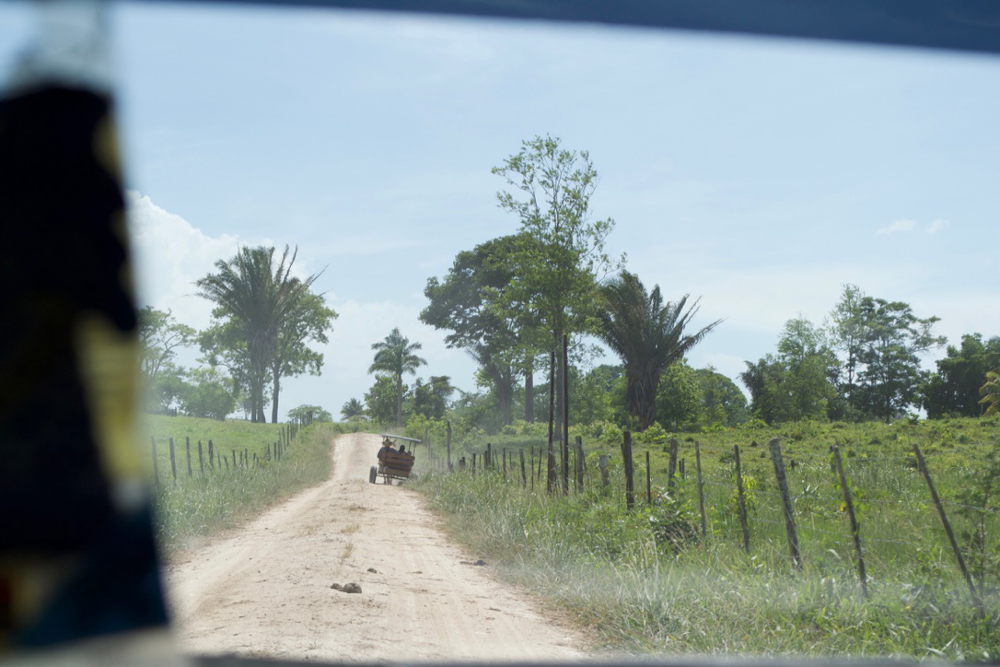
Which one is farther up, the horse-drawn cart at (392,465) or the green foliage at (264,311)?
the green foliage at (264,311)

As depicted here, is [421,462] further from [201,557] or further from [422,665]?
[422,665]

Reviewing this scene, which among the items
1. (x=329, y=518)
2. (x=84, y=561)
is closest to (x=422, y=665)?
(x=84, y=561)

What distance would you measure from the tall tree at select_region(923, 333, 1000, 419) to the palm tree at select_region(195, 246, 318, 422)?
3285 centimetres

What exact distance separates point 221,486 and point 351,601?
12094 millimetres

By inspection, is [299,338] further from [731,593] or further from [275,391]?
[731,593]

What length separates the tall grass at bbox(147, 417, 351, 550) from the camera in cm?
1415

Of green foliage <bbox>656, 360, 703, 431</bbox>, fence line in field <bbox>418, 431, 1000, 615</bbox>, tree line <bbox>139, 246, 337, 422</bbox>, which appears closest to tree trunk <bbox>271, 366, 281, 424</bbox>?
tree line <bbox>139, 246, 337, 422</bbox>

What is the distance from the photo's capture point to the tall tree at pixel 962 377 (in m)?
40.9

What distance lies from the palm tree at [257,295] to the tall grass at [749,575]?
4219cm

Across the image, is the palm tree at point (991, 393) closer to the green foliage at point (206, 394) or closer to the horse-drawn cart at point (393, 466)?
the horse-drawn cart at point (393, 466)

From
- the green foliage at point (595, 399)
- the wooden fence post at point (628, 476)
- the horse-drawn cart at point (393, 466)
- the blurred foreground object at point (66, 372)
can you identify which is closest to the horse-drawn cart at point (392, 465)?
the horse-drawn cart at point (393, 466)

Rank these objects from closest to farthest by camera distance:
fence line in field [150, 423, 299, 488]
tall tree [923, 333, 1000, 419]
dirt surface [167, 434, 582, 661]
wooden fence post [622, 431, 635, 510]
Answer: dirt surface [167, 434, 582, 661], wooden fence post [622, 431, 635, 510], fence line in field [150, 423, 299, 488], tall tree [923, 333, 1000, 419]

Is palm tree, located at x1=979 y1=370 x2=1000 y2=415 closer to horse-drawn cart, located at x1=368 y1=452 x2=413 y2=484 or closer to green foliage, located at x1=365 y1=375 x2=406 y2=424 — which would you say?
horse-drawn cart, located at x1=368 y1=452 x2=413 y2=484

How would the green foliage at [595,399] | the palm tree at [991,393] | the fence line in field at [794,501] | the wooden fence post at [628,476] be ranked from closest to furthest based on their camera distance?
the fence line in field at [794,501], the wooden fence post at [628,476], the palm tree at [991,393], the green foliage at [595,399]
